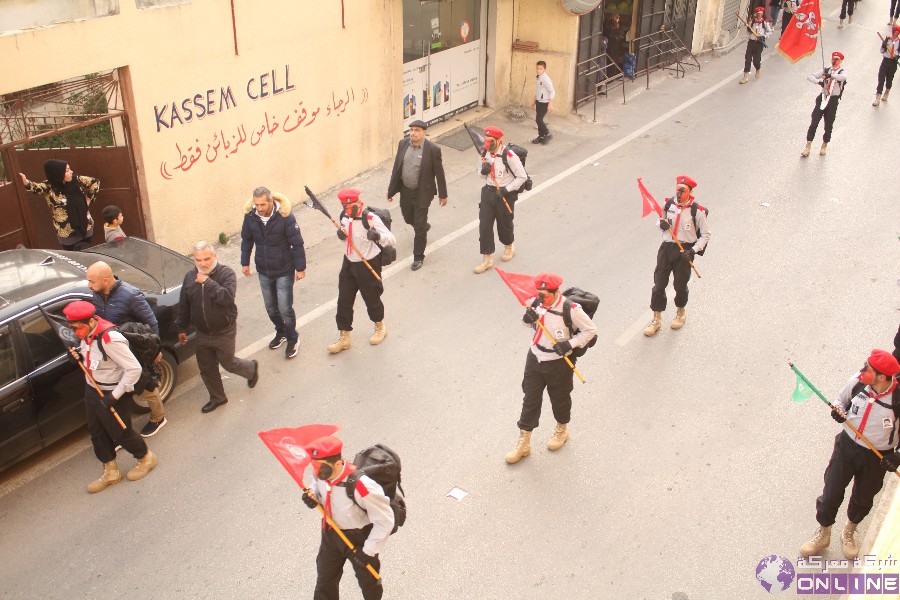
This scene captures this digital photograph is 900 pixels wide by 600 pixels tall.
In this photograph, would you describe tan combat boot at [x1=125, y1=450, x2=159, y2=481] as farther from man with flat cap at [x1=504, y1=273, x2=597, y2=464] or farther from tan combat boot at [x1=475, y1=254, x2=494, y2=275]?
tan combat boot at [x1=475, y1=254, x2=494, y2=275]

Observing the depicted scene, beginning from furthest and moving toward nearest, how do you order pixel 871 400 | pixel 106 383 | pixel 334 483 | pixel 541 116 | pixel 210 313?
1. pixel 541 116
2. pixel 210 313
3. pixel 106 383
4. pixel 871 400
5. pixel 334 483

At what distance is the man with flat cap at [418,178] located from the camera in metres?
10.2

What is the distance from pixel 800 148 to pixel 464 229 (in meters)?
6.73

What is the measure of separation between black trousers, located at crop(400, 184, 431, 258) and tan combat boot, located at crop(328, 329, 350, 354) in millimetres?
2035

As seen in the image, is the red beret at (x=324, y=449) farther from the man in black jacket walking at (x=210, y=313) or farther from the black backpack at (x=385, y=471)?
the man in black jacket walking at (x=210, y=313)

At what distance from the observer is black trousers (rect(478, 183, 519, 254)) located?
33.8 feet

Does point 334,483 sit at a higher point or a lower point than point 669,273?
higher

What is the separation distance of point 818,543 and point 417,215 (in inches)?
231

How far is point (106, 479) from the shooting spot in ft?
22.8

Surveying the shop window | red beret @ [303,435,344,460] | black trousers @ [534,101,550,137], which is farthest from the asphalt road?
the shop window

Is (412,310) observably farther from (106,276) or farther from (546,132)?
(546,132)

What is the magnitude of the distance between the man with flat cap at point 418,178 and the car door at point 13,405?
4.86 meters

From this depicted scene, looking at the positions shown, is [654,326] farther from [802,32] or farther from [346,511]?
[802,32]

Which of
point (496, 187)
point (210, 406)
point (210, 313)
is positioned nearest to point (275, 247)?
point (210, 313)
